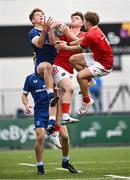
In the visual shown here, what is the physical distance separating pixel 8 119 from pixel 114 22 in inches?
313

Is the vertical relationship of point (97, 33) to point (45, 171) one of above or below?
above

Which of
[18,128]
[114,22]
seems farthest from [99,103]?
[114,22]

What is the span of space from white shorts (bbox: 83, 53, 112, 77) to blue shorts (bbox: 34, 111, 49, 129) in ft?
4.64

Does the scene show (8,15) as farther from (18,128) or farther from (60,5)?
(18,128)

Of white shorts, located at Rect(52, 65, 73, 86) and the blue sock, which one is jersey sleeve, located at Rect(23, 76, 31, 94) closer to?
white shorts, located at Rect(52, 65, 73, 86)

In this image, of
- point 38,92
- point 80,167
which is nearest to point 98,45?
point 38,92

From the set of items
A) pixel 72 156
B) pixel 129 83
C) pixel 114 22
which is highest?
pixel 114 22

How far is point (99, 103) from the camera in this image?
28625mm

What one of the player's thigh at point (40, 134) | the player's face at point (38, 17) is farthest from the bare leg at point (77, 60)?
the player's thigh at point (40, 134)

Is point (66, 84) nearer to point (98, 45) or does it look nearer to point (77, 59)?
point (77, 59)

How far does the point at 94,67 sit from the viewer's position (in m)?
15.4

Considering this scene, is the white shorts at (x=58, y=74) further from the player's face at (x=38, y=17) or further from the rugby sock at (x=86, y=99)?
the player's face at (x=38, y=17)

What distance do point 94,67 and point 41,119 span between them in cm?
155

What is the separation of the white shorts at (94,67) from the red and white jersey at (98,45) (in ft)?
0.22
